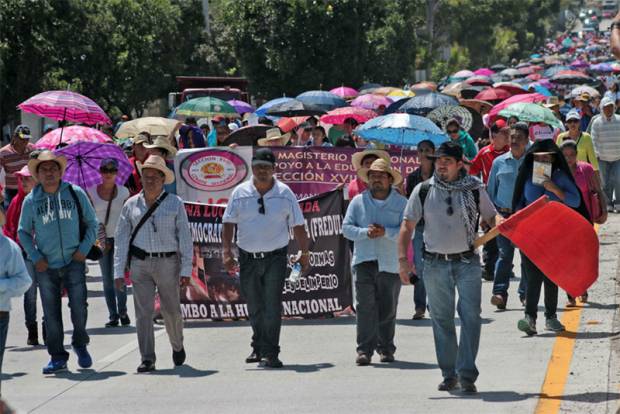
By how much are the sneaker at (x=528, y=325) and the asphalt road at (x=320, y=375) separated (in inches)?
3.3

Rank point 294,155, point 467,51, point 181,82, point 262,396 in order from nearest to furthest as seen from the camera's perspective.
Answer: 1. point 262,396
2. point 294,155
3. point 181,82
4. point 467,51

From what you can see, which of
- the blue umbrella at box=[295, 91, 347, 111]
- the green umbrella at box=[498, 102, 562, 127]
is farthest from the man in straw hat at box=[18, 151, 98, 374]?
the blue umbrella at box=[295, 91, 347, 111]

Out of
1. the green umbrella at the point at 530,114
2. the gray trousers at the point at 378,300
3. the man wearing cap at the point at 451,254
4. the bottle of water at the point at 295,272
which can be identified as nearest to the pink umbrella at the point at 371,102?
the green umbrella at the point at 530,114

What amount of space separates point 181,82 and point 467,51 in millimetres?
56316

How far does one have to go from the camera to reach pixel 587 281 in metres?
10.2

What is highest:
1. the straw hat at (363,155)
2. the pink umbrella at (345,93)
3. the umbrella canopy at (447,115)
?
the pink umbrella at (345,93)

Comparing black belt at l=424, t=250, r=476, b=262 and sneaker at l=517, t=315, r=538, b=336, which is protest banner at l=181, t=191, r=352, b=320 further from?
black belt at l=424, t=250, r=476, b=262

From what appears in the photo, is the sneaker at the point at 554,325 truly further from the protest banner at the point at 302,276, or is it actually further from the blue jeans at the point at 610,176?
the blue jeans at the point at 610,176

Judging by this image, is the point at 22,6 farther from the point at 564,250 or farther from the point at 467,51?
the point at 467,51

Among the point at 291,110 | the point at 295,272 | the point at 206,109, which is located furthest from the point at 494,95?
the point at 295,272

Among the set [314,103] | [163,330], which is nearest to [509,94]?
[314,103]

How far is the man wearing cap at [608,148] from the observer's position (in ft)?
73.5

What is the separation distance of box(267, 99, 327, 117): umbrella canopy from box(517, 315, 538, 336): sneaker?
18.1 metres

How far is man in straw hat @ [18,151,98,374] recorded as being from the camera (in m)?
11.5
